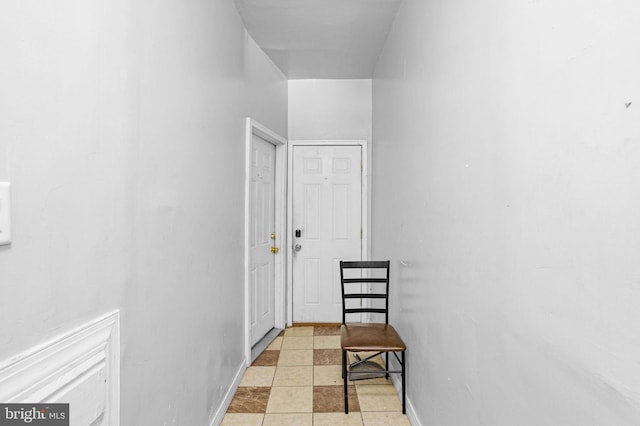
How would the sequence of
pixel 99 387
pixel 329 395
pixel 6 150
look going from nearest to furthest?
pixel 6 150 < pixel 99 387 < pixel 329 395

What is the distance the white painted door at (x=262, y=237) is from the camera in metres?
3.32

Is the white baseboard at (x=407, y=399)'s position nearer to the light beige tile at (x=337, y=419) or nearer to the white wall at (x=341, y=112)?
the light beige tile at (x=337, y=419)

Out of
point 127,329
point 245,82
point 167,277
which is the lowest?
point 127,329

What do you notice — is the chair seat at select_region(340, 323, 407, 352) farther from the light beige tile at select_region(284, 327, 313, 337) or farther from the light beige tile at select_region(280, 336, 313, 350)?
the light beige tile at select_region(284, 327, 313, 337)

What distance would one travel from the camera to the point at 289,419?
226cm

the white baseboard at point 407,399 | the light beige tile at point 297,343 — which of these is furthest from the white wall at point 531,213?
the light beige tile at point 297,343

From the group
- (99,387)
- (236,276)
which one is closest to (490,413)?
(99,387)

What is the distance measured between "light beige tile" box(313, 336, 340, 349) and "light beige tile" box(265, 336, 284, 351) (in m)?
0.34

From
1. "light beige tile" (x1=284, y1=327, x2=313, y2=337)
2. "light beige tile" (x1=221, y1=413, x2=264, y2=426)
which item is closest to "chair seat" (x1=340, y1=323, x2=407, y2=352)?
"light beige tile" (x1=221, y1=413, x2=264, y2=426)

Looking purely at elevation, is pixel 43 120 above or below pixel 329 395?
above

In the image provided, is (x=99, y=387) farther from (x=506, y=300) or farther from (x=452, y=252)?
(x=452, y=252)

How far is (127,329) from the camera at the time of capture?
124cm

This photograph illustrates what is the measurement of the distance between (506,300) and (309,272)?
3.04 m

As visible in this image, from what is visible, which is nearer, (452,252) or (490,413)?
(490,413)
